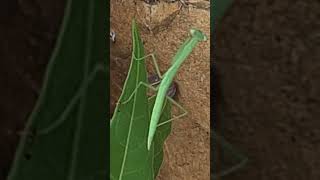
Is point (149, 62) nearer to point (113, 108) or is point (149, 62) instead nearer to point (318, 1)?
point (113, 108)

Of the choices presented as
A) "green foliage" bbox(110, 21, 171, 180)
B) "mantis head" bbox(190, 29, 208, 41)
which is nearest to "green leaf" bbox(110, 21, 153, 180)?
"green foliage" bbox(110, 21, 171, 180)
